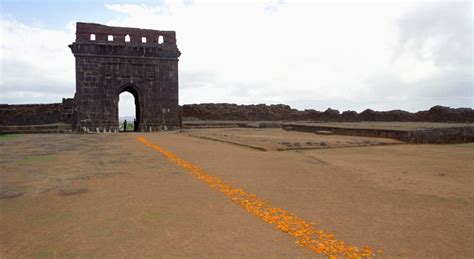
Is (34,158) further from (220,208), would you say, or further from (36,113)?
(36,113)

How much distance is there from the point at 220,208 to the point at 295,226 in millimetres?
1067

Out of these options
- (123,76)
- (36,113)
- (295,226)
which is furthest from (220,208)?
(36,113)

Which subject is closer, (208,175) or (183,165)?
(208,175)

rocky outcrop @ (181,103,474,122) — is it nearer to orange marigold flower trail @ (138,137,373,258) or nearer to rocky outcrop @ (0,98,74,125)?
rocky outcrop @ (0,98,74,125)

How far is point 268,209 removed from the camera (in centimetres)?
439

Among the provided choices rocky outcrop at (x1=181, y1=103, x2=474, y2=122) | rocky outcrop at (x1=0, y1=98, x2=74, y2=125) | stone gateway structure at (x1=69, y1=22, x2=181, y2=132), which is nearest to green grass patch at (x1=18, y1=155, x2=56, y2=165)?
stone gateway structure at (x1=69, y1=22, x2=181, y2=132)

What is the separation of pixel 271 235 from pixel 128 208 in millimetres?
1876

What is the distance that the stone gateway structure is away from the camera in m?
23.4

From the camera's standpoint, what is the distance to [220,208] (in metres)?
4.43

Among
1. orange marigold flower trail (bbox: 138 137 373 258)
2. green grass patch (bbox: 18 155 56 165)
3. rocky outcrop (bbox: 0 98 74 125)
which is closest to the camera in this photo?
orange marigold flower trail (bbox: 138 137 373 258)

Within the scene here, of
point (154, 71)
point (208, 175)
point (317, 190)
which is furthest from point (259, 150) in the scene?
point (154, 71)

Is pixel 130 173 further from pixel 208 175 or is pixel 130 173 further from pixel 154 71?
pixel 154 71

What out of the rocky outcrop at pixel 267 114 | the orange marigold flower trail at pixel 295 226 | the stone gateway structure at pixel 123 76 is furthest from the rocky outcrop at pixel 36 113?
the orange marigold flower trail at pixel 295 226

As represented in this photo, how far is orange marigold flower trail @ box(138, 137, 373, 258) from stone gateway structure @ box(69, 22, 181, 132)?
20.1 metres
